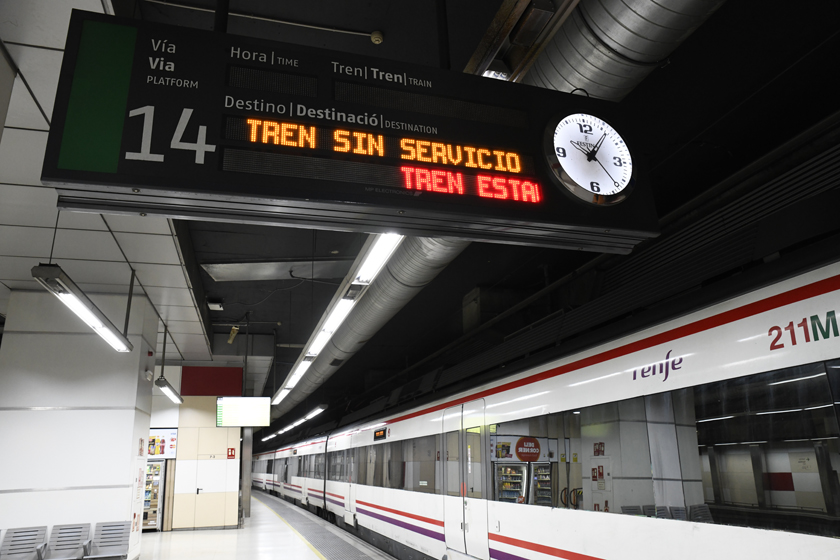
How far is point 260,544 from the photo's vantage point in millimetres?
9484

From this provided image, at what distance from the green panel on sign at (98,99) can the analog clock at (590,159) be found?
169cm

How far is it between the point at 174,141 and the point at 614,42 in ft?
6.01

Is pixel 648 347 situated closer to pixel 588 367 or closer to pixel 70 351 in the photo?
pixel 588 367

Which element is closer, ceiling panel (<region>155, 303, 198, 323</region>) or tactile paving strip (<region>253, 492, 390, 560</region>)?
ceiling panel (<region>155, 303, 198, 323</region>)

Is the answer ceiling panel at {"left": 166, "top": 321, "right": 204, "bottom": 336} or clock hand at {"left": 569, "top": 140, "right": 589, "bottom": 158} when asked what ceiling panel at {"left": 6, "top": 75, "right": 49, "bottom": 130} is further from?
ceiling panel at {"left": 166, "top": 321, "right": 204, "bottom": 336}

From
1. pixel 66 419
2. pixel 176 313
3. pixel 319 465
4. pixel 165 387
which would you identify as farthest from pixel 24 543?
pixel 319 465

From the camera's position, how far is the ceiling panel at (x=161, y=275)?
618 cm

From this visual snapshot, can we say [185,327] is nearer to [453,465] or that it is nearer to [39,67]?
[453,465]

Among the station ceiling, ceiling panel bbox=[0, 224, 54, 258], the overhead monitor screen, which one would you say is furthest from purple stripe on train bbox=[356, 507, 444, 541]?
ceiling panel bbox=[0, 224, 54, 258]

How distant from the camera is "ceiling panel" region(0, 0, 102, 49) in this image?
8.65ft

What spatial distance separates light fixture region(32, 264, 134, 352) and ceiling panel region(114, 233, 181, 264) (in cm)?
76

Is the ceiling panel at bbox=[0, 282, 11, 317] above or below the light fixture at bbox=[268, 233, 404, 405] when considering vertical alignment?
above

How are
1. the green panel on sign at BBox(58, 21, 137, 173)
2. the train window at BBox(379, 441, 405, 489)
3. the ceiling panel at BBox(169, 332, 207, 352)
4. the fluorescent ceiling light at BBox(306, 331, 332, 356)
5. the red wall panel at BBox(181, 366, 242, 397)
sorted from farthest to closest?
the red wall panel at BBox(181, 366, 242, 397) < the ceiling panel at BBox(169, 332, 207, 352) < the train window at BBox(379, 441, 405, 489) < the fluorescent ceiling light at BBox(306, 331, 332, 356) < the green panel on sign at BBox(58, 21, 137, 173)

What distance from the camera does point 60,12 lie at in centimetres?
268
